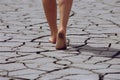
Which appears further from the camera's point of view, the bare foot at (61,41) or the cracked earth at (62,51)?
the bare foot at (61,41)

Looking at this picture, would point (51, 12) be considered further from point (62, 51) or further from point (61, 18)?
point (62, 51)

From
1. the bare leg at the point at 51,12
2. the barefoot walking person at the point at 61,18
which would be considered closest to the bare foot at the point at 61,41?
the barefoot walking person at the point at 61,18

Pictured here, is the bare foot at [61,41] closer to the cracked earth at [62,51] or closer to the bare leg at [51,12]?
the cracked earth at [62,51]

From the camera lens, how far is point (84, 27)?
14.8 feet

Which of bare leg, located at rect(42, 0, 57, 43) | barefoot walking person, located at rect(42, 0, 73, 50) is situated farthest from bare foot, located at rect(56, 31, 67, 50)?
bare leg, located at rect(42, 0, 57, 43)

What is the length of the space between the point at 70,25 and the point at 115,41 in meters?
1.15

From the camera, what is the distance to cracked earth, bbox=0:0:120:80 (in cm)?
264

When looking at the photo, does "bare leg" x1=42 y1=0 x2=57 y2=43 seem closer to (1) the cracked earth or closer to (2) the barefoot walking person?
(2) the barefoot walking person

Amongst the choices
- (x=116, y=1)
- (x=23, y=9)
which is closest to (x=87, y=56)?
(x=23, y=9)

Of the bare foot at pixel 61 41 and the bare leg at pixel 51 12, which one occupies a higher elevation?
the bare leg at pixel 51 12

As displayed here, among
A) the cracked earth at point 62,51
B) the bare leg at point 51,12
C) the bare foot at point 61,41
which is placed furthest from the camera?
the bare leg at point 51,12

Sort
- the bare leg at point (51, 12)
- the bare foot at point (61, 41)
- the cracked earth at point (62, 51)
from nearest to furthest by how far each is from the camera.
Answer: the cracked earth at point (62, 51) → the bare foot at point (61, 41) → the bare leg at point (51, 12)

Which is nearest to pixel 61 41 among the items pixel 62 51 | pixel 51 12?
pixel 62 51

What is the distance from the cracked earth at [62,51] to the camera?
8.67ft
